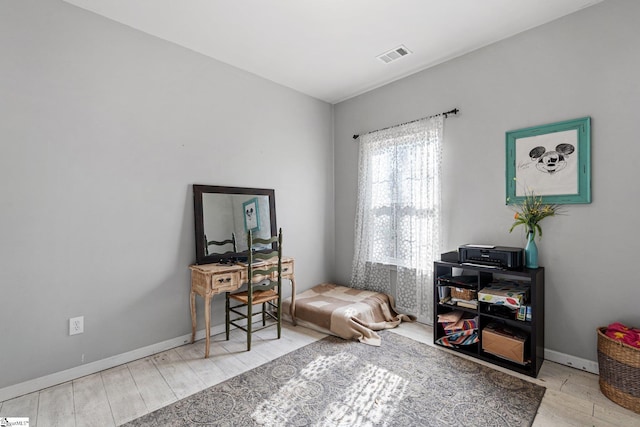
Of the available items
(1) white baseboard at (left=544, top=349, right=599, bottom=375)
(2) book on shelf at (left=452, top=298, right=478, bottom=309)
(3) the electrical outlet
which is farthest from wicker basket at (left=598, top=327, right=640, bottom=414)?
(3) the electrical outlet

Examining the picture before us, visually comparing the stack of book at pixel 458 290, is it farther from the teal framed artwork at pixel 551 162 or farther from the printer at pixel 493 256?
the teal framed artwork at pixel 551 162

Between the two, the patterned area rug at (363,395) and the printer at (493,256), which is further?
the printer at (493,256)

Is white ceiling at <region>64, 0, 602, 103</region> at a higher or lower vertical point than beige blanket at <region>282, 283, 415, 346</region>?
higher

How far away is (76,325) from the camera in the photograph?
2.23 m

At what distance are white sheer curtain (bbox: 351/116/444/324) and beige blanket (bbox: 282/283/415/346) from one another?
7.9 inches

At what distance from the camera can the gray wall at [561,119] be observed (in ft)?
6.93

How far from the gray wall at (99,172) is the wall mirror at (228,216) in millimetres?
102

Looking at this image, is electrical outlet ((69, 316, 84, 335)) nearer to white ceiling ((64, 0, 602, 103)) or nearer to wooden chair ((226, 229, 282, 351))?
wooden chair ((226, 229, 282, 351))

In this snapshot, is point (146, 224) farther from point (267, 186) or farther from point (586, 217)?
point (586, 217)

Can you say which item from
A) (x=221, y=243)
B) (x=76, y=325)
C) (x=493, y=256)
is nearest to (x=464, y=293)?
(x=493, y=256)

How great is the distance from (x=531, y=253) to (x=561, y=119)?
1.10 m

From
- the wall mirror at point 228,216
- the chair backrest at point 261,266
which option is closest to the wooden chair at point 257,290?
the chair backrest at point 261,266

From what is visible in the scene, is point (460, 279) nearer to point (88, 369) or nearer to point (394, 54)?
point (394, 54)

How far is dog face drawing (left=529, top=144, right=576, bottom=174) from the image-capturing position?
2.34 m
